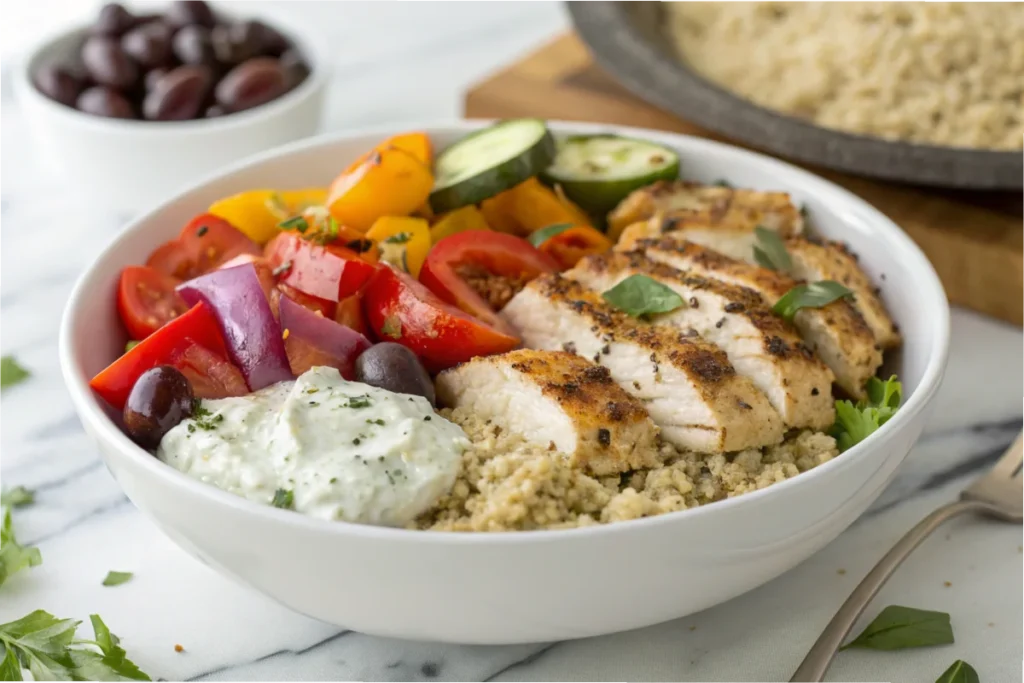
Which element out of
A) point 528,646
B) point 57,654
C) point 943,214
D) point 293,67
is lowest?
point 528,646

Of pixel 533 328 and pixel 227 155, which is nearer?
pixel 533 328

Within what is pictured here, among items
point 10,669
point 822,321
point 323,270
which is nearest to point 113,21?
point 323,270

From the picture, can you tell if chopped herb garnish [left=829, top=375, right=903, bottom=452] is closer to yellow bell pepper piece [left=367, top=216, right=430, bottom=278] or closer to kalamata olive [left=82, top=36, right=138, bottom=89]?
yellow bell pepper piece [left=367, top=216, right=430, bottom=278]

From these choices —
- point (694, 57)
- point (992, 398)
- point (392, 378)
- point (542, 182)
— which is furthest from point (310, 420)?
point (694, 57)

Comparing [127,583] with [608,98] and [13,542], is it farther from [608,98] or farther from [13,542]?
[608,98]

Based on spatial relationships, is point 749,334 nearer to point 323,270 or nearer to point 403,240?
point 403,240

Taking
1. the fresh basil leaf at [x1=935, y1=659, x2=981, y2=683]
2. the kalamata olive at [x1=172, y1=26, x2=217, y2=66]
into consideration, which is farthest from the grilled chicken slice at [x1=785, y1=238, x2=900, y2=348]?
the kalamata olive at [x1=172, y1=26, x2=217, y2=66]
